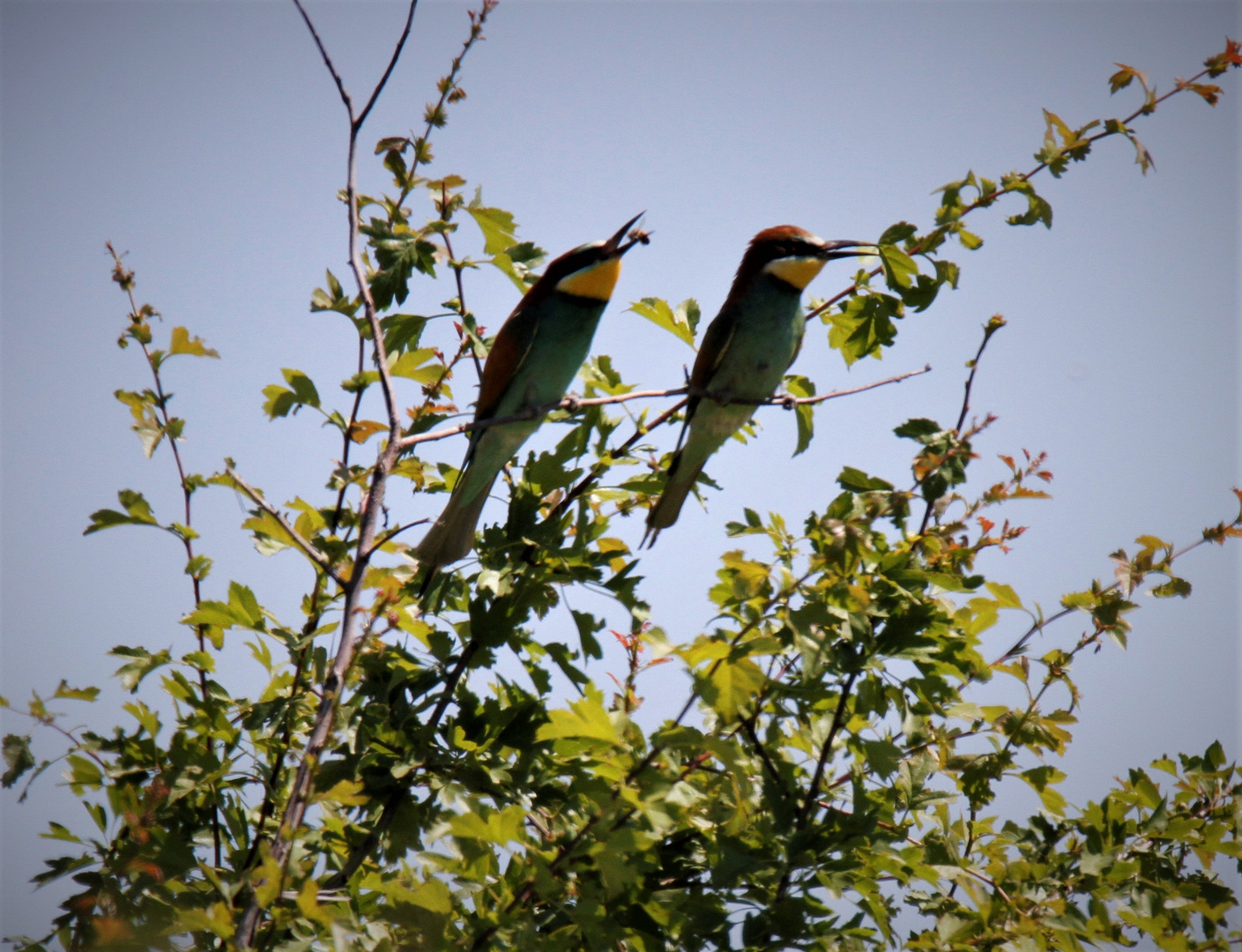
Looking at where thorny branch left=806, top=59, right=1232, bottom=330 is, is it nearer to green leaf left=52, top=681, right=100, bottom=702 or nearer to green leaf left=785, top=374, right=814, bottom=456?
green leaf left=785, top=374, right=814, bottom=456

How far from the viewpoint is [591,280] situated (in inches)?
155

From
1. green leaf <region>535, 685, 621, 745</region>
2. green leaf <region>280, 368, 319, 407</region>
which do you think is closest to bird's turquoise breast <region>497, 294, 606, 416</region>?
green leaf <region>280, 368, 319, 407</region>

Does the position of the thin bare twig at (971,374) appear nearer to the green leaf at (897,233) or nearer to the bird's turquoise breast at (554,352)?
the green leaf at (897,233)

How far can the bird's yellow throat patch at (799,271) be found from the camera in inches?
162

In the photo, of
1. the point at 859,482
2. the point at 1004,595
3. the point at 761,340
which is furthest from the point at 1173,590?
the point at 761,340

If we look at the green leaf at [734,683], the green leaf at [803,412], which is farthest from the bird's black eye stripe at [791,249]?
the green leaf at [734,683]

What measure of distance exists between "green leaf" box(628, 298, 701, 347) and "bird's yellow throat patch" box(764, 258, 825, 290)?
3.85 feet

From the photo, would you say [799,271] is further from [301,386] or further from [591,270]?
[301,386]

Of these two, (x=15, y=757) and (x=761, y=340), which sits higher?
(x=761, y=340)

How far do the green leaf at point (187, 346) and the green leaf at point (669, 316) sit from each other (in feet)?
4.40

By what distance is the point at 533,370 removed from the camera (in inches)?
155

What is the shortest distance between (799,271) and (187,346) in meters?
2.71

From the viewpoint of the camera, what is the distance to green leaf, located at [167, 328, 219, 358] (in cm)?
229

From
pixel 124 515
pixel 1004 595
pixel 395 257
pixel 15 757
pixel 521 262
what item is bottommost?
pixel 15 757
